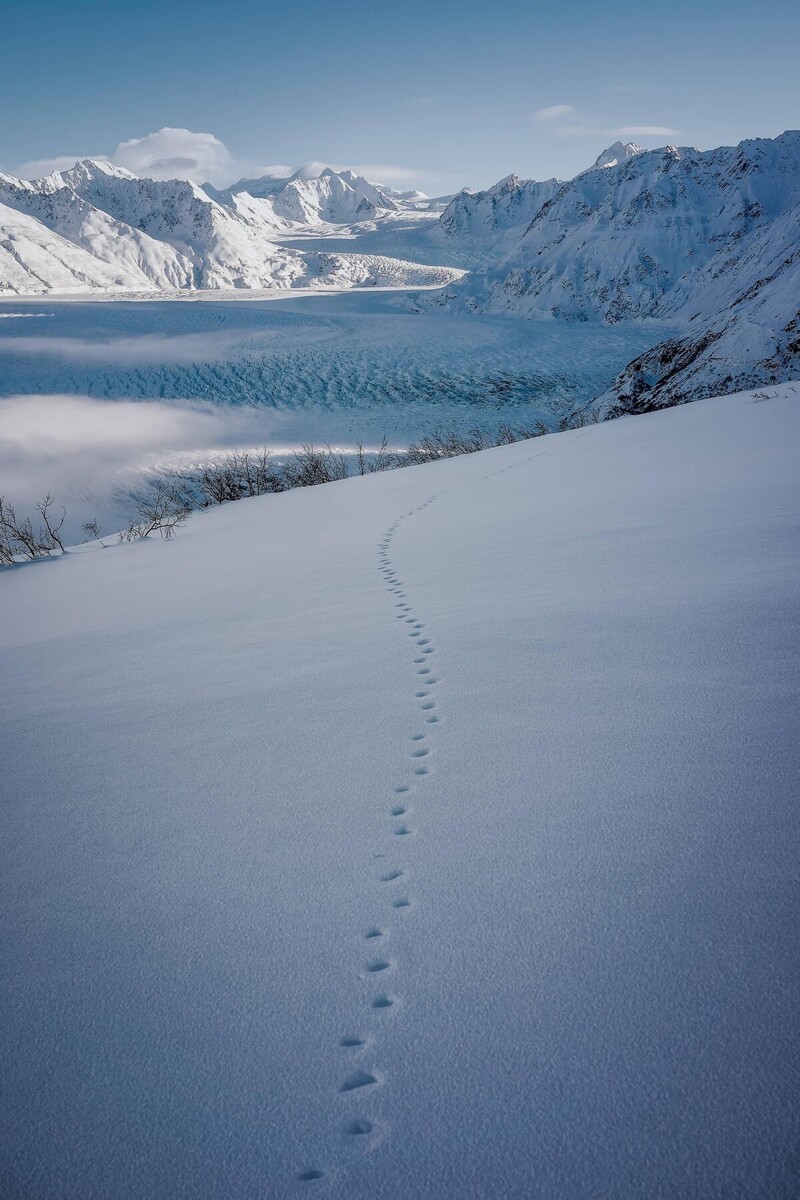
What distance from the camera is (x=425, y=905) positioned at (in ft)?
4.34

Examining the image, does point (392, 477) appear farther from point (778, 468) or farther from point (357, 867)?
point (357, 867)

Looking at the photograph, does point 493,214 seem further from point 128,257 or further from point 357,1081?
point 357,1081

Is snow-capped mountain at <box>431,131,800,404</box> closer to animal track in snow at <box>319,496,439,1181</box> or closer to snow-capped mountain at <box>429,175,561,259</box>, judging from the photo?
animal track in snow at <box>319,496,439,1181</box>

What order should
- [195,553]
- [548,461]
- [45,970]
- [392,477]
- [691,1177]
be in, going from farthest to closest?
1. [392,477]
2. [548,461]
3. [195,553]
4. [45,970]
5. [691,1177]

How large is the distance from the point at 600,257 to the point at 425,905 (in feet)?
213

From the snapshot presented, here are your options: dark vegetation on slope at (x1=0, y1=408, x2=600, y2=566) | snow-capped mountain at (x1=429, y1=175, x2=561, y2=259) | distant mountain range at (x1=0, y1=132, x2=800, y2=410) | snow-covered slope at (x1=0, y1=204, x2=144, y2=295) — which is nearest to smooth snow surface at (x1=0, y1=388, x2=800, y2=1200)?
dark vegetation on slope at (x1=0, y1=408, x2=600, y2=566)

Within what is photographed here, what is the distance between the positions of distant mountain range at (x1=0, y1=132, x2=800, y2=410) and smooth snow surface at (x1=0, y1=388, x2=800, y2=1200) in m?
9.48

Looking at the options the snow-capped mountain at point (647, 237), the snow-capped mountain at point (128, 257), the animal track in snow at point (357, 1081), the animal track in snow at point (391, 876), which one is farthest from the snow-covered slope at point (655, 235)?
the snow-capped mountain at point (128, 257)

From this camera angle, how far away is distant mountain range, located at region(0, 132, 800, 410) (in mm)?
11986

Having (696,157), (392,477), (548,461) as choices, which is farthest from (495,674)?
(696,157)

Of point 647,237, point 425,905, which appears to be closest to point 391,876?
point 425,905

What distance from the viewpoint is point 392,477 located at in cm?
933

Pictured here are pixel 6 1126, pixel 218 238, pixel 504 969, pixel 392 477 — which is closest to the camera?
pixel 6 1126

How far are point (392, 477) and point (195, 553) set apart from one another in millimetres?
4035
